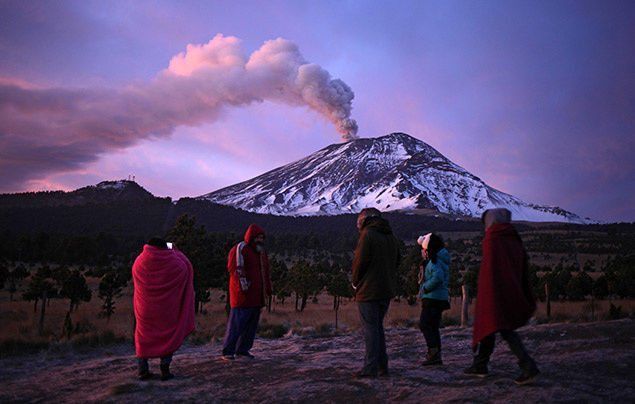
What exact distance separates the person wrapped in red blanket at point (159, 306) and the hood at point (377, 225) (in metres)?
2.37

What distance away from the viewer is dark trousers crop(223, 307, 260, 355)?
7156 millimetres

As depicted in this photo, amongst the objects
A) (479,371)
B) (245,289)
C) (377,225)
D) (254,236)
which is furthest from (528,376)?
(254,236)

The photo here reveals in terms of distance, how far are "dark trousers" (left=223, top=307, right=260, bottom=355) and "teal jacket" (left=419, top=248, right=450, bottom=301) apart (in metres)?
2.45

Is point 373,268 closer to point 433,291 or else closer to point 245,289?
point 433,291

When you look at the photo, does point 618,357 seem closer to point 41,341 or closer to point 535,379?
point 535,379

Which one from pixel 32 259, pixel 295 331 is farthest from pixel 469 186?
pixel 295 331

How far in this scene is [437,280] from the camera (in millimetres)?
6191

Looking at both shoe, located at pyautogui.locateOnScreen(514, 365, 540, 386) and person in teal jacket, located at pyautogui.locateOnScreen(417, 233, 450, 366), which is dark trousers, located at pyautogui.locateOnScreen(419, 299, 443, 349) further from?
shoe, located at pyautogui.locateOnScreen(514, 365, 540, 386)

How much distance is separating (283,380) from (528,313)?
9.23 ft

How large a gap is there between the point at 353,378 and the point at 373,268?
49.7 inches

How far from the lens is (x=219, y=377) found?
6.12 m

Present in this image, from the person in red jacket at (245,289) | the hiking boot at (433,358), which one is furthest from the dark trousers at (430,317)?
the person in red jacket at (245,289)

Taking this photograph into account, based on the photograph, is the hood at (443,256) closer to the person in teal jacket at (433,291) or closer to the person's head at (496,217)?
the person in teal jacket at (433,291)

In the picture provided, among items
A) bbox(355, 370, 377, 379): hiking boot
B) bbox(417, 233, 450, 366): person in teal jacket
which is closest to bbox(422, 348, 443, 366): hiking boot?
bbox(417, 233, 450, 366): person in teal jacket
